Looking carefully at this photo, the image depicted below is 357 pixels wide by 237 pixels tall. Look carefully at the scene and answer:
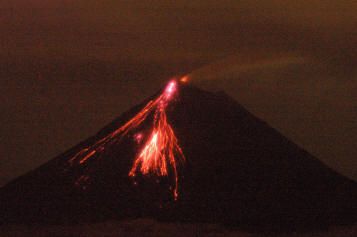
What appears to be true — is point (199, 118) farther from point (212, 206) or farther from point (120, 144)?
point (212, 206)

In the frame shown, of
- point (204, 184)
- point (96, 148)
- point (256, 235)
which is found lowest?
point (256, 235)

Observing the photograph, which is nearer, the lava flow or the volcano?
the volcano

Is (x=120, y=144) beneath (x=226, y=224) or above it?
above

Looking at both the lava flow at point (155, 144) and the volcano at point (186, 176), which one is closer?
the volcano at point (186, 176)

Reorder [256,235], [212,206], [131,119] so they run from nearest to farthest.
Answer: [256,235] < [212,206] < [131,119]

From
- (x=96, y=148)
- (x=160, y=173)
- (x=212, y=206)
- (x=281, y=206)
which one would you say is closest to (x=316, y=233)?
(x=281, y=206)
